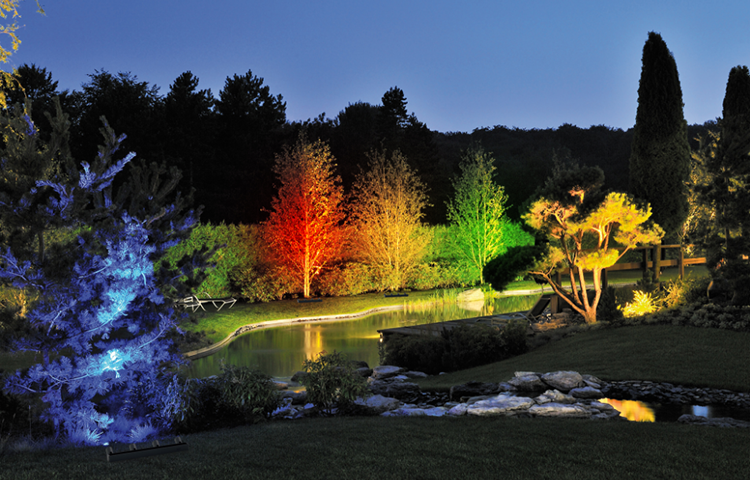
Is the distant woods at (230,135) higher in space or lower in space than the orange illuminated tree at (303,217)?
higher

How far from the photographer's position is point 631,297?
11.6 meters

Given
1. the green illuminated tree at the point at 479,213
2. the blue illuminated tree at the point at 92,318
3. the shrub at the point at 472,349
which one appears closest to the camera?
the blue illuminated tree at the point at 92,318

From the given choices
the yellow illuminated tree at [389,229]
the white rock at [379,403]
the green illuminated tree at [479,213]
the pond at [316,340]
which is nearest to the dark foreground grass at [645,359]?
the white rock at [379,403]

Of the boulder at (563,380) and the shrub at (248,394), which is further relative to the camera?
the boulder at (563,380)

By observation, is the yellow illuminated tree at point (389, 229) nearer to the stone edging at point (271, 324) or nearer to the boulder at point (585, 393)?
the stone edging at point (271, 324)

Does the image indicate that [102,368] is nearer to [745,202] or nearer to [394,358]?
[394,358]

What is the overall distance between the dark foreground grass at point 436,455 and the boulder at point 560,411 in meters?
0.53

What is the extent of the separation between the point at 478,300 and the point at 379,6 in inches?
381

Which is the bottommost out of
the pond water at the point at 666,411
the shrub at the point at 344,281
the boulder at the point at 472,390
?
the pond water at the point at 666,411

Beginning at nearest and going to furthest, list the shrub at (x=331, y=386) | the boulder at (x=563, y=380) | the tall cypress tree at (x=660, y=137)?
the shrub at (x=331, y=386), the boulder at (x=563, y=380), the tall cypress tree at (x=660, y=137)

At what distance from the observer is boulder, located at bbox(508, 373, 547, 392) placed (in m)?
6.64

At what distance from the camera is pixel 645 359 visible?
7500 mm

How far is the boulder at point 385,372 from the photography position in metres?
8.71

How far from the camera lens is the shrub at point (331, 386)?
5.81 metres
